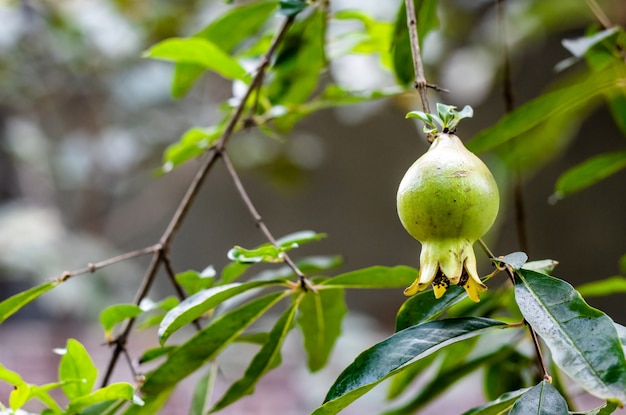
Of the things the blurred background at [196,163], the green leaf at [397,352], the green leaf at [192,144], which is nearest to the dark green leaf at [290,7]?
the green leaf at [192,144]

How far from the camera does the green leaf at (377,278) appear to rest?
44 centimetres

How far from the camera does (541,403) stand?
32 centimetres

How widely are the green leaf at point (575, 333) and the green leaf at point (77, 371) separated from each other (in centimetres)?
28

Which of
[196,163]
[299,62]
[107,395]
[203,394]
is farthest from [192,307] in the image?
[196,163]

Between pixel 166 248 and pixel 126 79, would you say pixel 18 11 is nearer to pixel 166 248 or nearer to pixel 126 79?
pixel 126 79

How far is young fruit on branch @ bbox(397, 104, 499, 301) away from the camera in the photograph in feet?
1.04

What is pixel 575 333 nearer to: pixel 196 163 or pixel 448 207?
pixel 448 207

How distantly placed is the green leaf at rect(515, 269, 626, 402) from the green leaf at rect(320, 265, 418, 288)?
109 mm

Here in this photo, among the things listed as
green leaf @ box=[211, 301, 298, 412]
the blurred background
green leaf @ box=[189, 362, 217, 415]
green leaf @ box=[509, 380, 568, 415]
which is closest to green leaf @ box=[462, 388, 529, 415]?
green leaf @ box=[509, 380, 568, 415]

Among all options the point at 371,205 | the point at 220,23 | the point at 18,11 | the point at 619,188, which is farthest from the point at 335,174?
the point at 220,23

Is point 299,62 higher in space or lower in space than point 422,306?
higher

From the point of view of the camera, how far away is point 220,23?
659mm

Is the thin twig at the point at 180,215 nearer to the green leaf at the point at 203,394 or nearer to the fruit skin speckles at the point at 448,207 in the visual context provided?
the green leaf at the point at 203,394

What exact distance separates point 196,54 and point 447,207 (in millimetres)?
345
